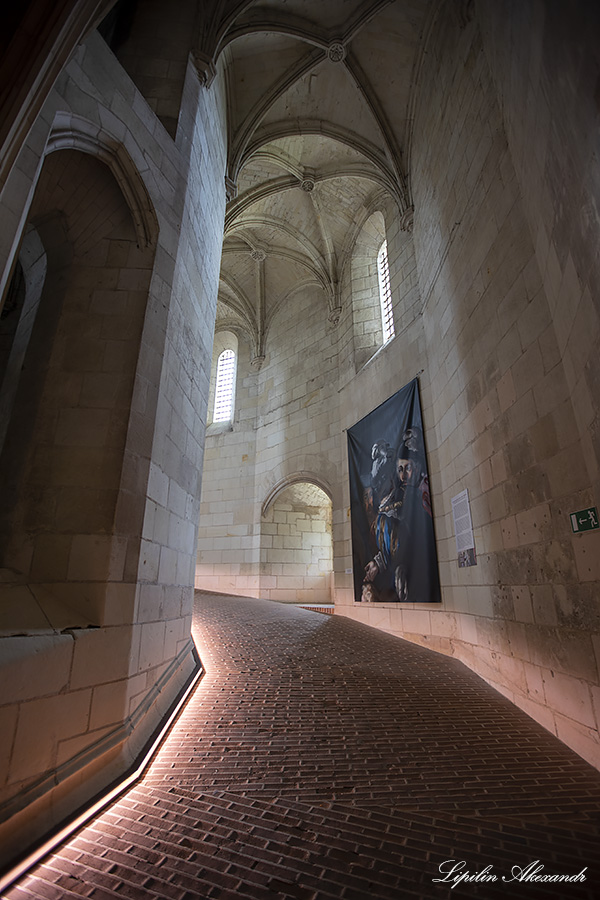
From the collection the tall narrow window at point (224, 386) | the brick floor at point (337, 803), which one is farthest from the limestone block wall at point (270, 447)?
the brick floor at point (337, 803)

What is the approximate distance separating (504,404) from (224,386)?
449 inches

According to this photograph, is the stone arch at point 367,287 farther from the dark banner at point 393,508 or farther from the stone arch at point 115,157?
the stone arch at point 115,157

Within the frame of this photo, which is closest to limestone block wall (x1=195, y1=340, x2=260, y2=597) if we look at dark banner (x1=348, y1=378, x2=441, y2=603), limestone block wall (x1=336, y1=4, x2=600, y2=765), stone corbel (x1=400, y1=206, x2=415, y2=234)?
dark banner (x1=348, y1=378, x2=441, y2=603)

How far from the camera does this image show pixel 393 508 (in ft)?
25.7

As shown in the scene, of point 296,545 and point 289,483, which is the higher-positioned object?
point 289,483

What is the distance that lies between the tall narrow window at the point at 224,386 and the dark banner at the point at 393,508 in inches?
241

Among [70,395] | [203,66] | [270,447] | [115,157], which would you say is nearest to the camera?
[70,395]

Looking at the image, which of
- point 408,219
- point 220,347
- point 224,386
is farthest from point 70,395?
point 220,347

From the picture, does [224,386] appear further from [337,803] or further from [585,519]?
[337,803]

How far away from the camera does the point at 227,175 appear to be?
870 cm

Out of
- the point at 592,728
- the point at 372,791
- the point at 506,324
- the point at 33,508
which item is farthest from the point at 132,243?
the point at 592,728

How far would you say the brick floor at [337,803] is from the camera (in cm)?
188

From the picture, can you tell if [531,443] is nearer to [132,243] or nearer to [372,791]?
[372,791]

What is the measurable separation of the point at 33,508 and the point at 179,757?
2.06m
